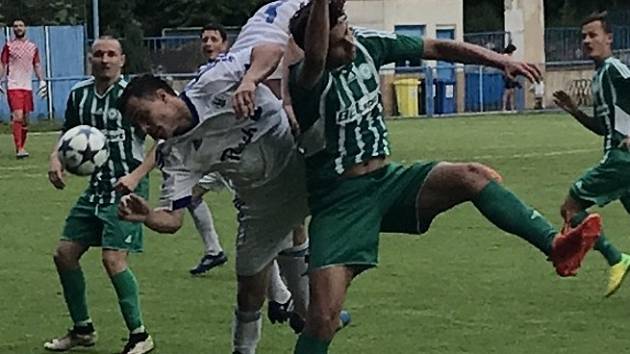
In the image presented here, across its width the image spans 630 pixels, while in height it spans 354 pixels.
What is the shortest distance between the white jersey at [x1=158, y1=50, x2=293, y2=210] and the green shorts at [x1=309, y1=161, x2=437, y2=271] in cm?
34

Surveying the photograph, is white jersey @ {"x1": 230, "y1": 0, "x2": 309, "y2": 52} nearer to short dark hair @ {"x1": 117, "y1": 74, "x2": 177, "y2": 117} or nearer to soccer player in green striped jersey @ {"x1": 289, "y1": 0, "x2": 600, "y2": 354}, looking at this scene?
soccer player in green striped jersey @ {"x1": 289, "y1": 0, "x2": 600, "y2": 354}

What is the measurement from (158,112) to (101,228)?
2067 millimetres

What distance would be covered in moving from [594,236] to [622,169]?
4208mm

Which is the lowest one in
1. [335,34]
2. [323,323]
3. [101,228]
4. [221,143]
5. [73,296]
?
[73,296]

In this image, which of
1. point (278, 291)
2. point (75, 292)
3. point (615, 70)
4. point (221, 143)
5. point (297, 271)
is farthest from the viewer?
point (615, 70)

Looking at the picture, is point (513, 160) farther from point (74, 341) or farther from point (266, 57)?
point (266, 57)

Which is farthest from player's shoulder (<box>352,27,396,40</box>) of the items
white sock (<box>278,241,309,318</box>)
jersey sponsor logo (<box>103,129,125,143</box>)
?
jersey sponsor logo (<box>103,129,125,143</box>)

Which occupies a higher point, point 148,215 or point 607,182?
point 148,215

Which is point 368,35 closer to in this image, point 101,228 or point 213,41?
point 101,228

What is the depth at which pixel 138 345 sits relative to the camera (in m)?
9.46

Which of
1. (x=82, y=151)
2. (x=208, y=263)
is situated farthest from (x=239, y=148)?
(x=208, y=263)

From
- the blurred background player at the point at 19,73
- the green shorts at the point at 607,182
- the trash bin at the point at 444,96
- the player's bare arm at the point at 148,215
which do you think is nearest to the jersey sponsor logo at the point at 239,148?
the player's bare arm at the point at 148,215

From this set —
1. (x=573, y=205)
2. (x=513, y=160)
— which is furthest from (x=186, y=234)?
(x=513, y=160)

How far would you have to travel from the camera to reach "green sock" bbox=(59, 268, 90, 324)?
9703mm
